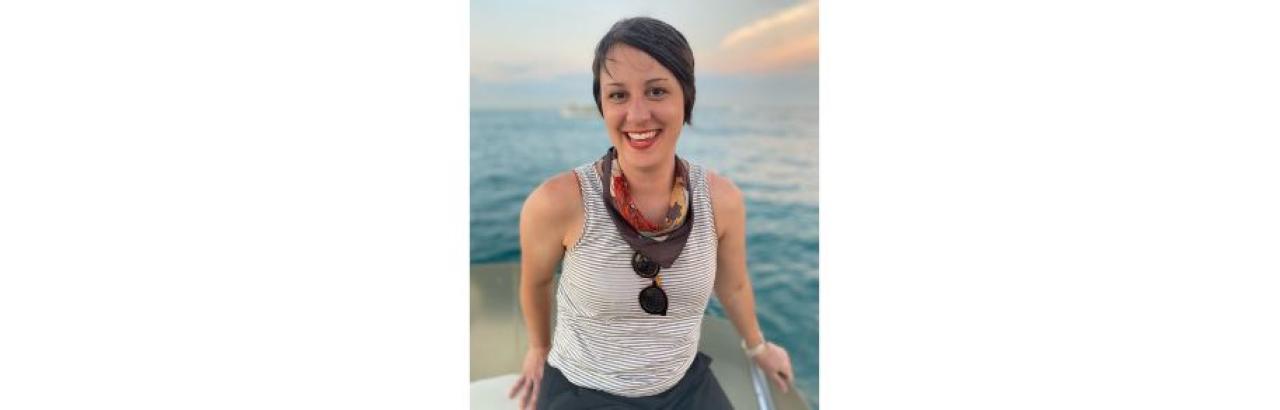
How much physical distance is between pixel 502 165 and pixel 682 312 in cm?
48

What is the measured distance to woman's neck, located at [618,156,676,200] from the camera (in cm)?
183

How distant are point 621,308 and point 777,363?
39cm

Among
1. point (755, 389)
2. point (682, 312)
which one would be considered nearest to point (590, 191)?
point (682, 312)

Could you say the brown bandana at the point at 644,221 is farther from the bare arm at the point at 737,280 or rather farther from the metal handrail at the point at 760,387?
the metal handrail at the point at 760,387

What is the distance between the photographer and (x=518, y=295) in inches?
76.8

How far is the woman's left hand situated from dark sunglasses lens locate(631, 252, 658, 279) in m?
0.35

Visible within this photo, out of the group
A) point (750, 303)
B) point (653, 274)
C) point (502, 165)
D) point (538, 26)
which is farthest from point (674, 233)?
point (538, 26)

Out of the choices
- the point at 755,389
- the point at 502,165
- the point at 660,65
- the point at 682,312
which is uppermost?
the point at 660,65

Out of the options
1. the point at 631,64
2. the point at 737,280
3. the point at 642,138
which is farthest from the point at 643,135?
the point at 737,280

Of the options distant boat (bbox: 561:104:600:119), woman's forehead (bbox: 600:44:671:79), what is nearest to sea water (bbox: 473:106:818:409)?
distant boat (bbox: 561:104:600:119)

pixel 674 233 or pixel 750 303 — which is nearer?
pixel 674 233

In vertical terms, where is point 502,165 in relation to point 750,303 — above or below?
above

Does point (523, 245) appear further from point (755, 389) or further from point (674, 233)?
point (755, 389)

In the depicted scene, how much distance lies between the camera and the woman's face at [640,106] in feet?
5.86
